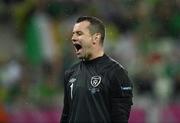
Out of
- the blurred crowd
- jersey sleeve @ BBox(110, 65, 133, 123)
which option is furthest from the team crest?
the blurred crowd

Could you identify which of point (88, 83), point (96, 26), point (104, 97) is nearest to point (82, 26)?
point (96, 26)

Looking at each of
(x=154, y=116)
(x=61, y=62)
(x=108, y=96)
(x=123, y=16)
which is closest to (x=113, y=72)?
(x=108, y=96)

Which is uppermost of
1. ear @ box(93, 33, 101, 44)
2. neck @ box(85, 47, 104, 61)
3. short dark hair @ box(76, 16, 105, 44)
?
short dark hair @ box(76, 16, 105, 44)

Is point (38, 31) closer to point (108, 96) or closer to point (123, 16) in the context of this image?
point (123, 16)

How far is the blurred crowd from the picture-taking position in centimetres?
1387

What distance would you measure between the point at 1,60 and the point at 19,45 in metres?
0.61

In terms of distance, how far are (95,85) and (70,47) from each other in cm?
771

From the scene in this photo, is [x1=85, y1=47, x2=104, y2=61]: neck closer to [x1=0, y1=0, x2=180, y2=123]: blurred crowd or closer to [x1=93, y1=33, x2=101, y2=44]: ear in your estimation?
[x1=93, y1=33, x2=101, y2=44]: ear

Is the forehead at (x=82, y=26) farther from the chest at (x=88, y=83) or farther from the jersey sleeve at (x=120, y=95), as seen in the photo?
the jersey sleeve at (x=120, y=95)

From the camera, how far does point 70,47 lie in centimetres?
1448

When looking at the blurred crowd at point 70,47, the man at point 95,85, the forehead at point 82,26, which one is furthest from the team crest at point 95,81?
the blurred crowd at point 70,47

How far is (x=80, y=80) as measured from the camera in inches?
273

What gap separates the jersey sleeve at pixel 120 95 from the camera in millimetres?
6770

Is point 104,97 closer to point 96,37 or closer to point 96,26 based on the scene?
point 96,37
